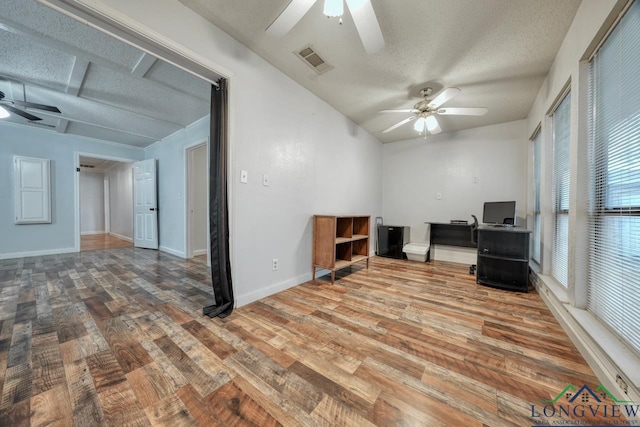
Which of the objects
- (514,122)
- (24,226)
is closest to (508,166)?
(514,122)

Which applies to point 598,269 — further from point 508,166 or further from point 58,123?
point 58,123

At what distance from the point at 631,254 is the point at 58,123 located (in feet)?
23.5

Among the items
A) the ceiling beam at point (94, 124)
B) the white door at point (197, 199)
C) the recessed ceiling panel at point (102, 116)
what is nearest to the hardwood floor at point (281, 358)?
the white door at point (197, 199)

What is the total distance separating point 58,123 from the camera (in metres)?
3.88

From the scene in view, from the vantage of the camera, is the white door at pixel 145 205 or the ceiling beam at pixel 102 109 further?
the white door at pixel 145 205

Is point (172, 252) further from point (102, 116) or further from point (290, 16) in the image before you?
point (290, 16)

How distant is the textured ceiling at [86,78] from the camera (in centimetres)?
184

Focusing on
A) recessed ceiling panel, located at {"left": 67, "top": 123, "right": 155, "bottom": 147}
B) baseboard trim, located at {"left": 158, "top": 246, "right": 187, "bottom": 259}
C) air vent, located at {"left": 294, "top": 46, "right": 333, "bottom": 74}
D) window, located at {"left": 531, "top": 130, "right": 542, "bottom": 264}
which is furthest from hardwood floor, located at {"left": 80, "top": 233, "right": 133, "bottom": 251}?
window, located at {"left": 531, "top": 130, "right": 542, "bottom": 264}


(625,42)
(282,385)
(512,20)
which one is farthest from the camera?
(512,20)

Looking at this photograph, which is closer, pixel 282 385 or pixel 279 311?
pixel 282 385

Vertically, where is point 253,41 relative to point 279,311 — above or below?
above

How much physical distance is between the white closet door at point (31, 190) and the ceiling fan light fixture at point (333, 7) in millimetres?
6105

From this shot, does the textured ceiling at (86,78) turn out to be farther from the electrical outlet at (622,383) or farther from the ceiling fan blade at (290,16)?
the electrical outlet at (622,383)

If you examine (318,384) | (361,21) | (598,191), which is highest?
(361,21)
